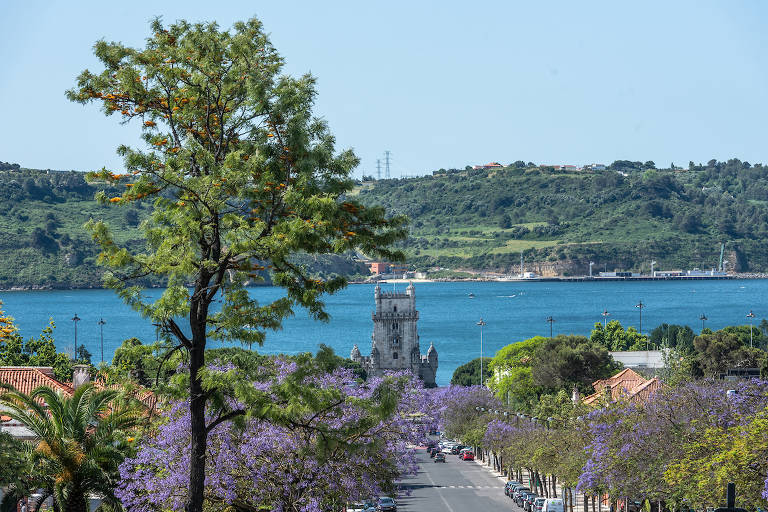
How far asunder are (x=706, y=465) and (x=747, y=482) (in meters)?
1.47

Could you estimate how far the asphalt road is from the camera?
59.3m

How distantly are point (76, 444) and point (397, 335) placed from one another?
163 m

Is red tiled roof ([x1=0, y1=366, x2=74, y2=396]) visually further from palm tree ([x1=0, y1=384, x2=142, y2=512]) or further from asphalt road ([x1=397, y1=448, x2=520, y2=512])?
palm tree ([x1=0, y1=384, x2=142, y2=512])

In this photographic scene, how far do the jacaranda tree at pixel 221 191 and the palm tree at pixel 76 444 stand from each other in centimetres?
1057

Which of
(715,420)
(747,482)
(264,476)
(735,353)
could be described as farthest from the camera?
(735,353)

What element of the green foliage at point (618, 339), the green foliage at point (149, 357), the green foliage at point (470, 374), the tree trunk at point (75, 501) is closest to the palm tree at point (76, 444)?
the tree trunk at point (75, 501)

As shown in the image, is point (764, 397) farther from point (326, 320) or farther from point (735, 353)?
point (735, 353)

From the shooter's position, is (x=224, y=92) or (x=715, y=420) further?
(x=715, y=420)

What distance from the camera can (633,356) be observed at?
13338cm

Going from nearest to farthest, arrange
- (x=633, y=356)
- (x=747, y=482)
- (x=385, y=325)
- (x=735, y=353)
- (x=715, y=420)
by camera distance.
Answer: (x=747, y=482)
(x=715, y=420)
(x=735, y=353)
(x=633, y=356)
(x=385, y=325)

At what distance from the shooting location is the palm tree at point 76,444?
29.0m

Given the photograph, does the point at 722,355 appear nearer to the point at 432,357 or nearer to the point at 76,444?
the point at 432,357

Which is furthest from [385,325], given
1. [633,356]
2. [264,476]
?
[264,476]

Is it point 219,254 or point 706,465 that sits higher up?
point 219,254
